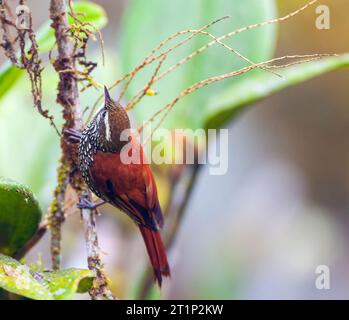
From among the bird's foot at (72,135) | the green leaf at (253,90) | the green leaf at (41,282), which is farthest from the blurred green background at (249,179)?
the green leaf at (41,282)

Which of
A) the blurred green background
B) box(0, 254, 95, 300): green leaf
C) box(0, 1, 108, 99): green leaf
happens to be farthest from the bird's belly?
the blurred green background

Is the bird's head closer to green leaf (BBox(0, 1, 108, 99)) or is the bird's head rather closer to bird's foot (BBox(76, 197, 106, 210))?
bird's foot (BBox(76, 197, 106, 210))

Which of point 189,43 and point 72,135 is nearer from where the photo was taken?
point 72,135

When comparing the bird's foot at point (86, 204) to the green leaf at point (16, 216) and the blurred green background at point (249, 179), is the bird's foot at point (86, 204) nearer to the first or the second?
the green leaf at point (16, 216)

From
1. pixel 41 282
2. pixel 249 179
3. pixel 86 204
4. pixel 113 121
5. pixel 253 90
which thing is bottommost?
pixel 41 282

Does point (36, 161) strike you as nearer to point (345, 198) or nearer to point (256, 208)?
point (256, 208)

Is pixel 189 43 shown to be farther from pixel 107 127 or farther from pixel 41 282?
pixel 41 282

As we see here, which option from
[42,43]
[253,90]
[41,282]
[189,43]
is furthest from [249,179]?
[41,282]
